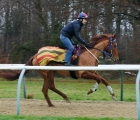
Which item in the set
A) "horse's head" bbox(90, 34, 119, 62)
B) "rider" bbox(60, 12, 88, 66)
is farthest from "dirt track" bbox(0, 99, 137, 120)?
"horse's head" bbox(90, 34, 119, 62)

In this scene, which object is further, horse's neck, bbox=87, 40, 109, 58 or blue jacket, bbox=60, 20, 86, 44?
horse's neck, bbox=87, 40, 109, 58

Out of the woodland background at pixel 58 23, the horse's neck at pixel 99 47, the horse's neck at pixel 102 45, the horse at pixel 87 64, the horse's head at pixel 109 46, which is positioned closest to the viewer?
the horse at pixel 87 64

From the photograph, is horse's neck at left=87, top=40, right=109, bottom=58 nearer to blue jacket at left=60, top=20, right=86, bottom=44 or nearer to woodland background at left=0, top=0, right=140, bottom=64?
blue jacket at left=60, top=20, right=86, bottom=44

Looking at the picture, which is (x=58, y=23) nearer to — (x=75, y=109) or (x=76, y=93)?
(x=76, y=93)

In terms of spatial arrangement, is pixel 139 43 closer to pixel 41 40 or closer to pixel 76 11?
pixel 76 11

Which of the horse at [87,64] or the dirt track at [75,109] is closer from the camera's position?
the dirt track at [75,109]

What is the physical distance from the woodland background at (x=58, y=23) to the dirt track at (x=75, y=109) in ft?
41.3

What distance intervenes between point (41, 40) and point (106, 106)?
1840 centimetres

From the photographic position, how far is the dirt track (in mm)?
7488

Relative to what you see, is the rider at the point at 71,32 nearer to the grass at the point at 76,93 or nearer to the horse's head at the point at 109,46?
the horse's head at the point at 109,46

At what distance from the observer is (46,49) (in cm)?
922

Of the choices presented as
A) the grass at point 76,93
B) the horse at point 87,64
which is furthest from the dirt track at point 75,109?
the grass at point 76,93

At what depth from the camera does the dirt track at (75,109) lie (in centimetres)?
749

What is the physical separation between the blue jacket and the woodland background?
11959 mm
